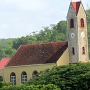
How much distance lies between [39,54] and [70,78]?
1692 centimetres

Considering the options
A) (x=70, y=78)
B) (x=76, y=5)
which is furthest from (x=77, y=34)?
(x=70, y=78)

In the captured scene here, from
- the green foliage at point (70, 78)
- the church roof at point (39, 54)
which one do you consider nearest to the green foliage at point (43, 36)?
the church roof at point (39, 54)

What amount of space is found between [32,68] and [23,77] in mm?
2316

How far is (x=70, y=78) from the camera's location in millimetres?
59312

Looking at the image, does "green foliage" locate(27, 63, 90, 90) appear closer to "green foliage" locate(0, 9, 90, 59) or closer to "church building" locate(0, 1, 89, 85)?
"church building" locate(0, 1, 89, 85)

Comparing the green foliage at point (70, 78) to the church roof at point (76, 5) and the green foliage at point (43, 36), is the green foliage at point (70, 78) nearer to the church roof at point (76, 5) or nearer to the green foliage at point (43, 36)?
the church roof at point (76, 5)

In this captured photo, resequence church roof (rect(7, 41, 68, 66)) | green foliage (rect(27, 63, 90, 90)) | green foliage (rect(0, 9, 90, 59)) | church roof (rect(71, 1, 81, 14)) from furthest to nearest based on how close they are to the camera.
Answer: green foliage (rect(0, 9, 90, 59)) → church roof (rect(7, 41, 68, 66)) → church roof (rect(71, 1, 81, 14)) → green foliage (rect(27, 63, 90, 90))

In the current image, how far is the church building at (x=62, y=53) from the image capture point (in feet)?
240

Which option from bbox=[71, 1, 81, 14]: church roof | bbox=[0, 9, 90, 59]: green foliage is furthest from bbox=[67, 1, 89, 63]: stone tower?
bbox=[0, 9, 90, 59]: green foliage

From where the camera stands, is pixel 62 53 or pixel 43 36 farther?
pixel 43 36

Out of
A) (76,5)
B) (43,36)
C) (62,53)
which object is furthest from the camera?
(43,36)

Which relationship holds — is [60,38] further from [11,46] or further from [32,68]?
[32,68]

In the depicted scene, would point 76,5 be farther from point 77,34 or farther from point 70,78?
point 70,78

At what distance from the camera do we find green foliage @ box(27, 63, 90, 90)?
57856 mm
